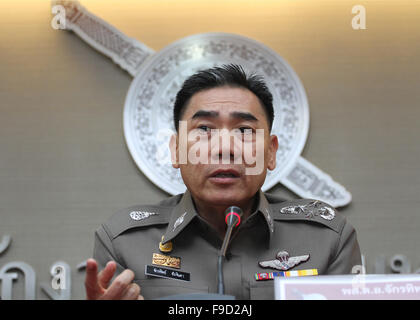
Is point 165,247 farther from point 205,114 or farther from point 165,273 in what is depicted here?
point 205,114

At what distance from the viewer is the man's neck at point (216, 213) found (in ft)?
3.68

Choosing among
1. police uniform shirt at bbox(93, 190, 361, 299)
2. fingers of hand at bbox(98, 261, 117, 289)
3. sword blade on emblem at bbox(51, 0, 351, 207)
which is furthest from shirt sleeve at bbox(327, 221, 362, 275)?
sword blade on emblem at bbox(51, 0, 351, 207)

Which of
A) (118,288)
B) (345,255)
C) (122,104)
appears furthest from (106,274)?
(122,104)

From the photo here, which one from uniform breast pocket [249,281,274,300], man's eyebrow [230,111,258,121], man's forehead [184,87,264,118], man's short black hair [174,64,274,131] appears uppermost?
man's short black hair [174,64,274,131]

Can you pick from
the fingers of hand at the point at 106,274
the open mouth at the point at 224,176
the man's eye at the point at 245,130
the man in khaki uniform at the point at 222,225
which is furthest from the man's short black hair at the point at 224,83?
the fingers of hand at the point at 106,274

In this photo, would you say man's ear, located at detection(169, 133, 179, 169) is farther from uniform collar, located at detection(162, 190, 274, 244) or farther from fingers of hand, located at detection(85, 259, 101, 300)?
fingers of hand, located at detection(85, 259, 101, 300)

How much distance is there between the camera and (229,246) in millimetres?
1087

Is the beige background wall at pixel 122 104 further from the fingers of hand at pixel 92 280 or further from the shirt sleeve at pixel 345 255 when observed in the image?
the fingers of hand at pixel 92 280

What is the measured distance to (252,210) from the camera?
1.18 meters

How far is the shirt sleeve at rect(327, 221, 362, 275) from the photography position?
3.64 feet

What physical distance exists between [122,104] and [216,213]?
1.25m
